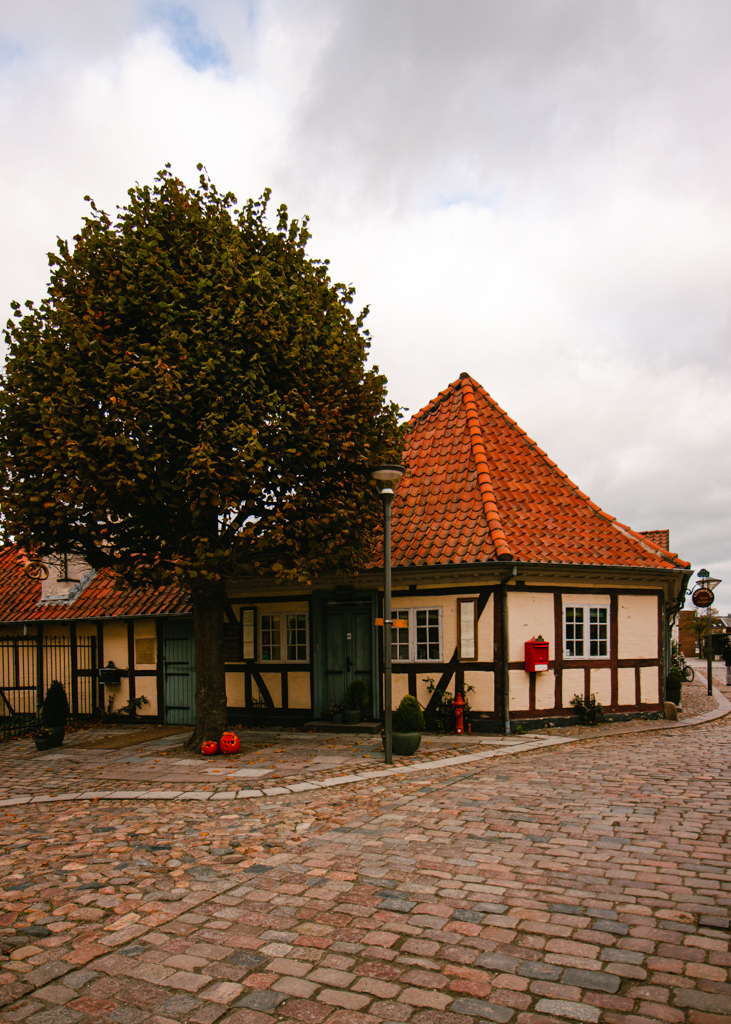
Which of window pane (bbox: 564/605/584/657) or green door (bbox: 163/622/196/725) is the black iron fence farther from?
window pane (bbox: 564/605/584/657)

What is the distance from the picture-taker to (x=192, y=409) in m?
9.99

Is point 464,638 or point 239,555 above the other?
point 239,555

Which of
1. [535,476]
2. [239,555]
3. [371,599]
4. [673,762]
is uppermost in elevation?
[535,476]

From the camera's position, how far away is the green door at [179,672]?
15969 mm

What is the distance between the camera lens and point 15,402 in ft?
34.1

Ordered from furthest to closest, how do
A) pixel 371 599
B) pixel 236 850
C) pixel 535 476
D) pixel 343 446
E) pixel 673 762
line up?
pixel 535 476, pixel 371 599, pixel 343 446, pixel 673 762, pixel 236 850

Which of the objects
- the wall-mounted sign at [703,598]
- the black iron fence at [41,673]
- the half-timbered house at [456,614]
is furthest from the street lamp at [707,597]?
the black iron fence at [41,673]

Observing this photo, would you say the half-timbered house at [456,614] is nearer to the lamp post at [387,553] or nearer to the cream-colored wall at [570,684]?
the cream-colored wall at [570,684]

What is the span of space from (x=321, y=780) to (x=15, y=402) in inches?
260

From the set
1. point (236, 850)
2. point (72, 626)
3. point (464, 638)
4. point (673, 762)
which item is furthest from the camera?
point (72, 626)

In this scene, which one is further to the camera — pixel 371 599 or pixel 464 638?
pixel 371 599

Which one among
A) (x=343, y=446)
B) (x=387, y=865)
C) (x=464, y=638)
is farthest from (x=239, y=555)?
(x=387, y=865)

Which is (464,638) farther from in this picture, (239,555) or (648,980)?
(648,980)

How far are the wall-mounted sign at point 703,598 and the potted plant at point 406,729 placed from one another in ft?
50.6
